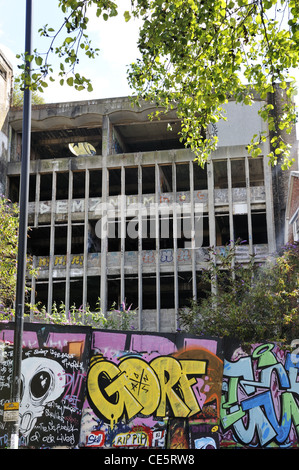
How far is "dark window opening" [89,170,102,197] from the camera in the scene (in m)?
37.2

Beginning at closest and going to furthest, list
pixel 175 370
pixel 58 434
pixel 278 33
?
pixel 278 33 < pixel 58 434 < pixel 175 370

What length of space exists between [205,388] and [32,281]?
24172 millimetres

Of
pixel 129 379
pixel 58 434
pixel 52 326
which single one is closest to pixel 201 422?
pixel 129 379

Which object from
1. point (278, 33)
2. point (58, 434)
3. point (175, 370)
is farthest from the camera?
point (175, 370)

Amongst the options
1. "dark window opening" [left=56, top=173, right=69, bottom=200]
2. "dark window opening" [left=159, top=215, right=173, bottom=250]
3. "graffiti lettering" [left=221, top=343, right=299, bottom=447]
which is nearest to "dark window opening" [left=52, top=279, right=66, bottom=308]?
"dark window opening" [left=56, top=173, right=69, bottom=200]

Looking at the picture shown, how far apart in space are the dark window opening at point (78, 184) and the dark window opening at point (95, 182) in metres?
0.55

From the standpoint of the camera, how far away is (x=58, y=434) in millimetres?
10562

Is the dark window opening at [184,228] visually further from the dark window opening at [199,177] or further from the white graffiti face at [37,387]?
the white graffiti face at [37,387]

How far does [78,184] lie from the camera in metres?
39.2

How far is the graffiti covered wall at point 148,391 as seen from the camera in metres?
10.7

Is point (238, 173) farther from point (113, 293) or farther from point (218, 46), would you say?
point (218, 46)
